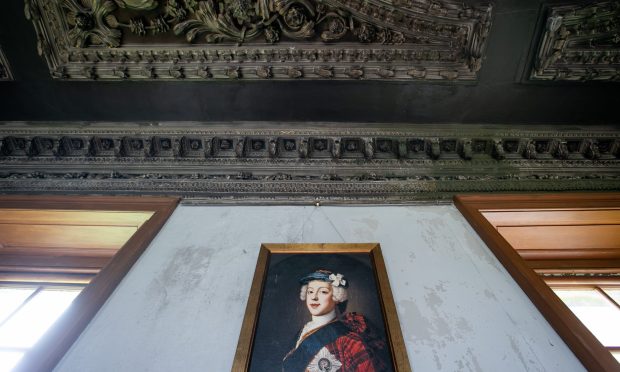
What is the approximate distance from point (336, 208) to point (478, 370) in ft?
5.12

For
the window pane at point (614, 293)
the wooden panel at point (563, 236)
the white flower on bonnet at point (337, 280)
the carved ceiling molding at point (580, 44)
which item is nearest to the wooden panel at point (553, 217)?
the wooden panel at point (563, 236)

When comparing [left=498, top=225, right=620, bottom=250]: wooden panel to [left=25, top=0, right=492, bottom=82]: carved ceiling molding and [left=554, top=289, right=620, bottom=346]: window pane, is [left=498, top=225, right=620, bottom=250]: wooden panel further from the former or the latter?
[left=25, top=0, right=492, bottom=82]: carved ceiling molding

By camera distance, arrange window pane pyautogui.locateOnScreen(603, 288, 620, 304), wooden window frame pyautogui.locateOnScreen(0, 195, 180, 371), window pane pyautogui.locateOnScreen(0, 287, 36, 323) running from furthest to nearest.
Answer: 1. window pane pyautogui.locateOnScreen(603, 288, 620, 304)
2. window pane pyautogui.locateOnScreen(0, 287, 36, 323)
3. wooden window frame pyautogui.locateOnScreen(0, 195, 180, 371)

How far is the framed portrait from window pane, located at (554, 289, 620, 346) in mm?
1720

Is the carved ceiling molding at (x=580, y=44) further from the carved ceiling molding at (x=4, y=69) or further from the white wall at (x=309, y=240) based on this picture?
the carved ceiling molding at (x=4, y=69)

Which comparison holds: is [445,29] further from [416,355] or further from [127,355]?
[127,355]

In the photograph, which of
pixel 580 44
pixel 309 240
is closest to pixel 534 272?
pixel 309 240

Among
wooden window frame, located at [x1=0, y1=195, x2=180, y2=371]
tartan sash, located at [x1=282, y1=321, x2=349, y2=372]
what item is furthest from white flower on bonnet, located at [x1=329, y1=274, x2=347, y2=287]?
wooden window frame, located at [x1=0, y1=195, x2=180, y2=371]

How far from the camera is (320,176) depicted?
3.18 meters

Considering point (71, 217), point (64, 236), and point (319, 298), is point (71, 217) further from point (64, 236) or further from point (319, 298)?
point (319, 298)

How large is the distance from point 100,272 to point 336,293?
5.36 ft

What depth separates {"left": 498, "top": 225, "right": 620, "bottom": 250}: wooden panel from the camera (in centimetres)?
296

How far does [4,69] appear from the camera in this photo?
3.21 meters

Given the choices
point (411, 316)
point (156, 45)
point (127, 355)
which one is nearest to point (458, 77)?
point (411, 316)
